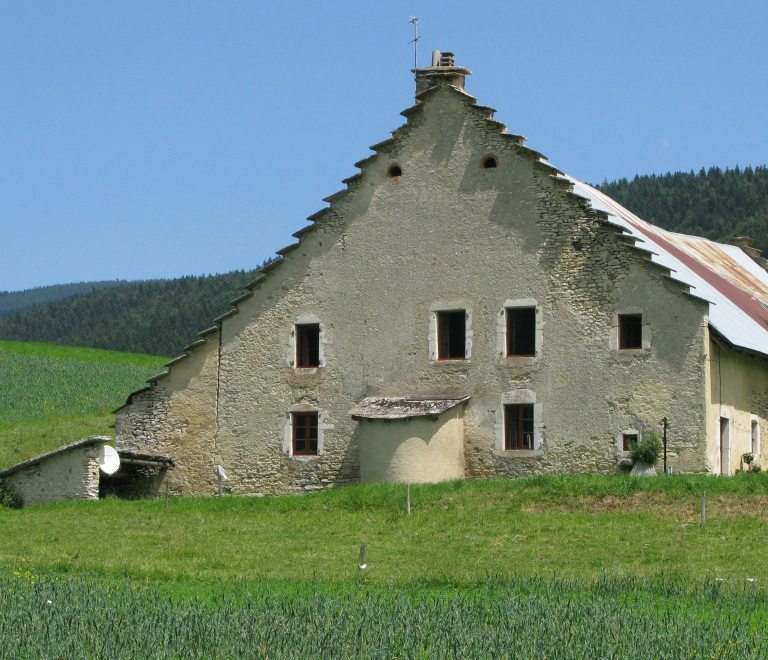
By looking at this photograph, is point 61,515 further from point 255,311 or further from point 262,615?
point 262,615

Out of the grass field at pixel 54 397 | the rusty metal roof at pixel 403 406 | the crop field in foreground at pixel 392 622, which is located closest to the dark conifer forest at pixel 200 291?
the grass field at pixel 54 397

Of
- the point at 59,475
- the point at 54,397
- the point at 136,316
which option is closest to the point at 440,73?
the point at 59,475

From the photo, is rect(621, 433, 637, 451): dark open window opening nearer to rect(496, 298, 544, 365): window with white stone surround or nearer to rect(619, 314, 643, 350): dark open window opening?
rect(619, 314, 643, 350): dark open window opening

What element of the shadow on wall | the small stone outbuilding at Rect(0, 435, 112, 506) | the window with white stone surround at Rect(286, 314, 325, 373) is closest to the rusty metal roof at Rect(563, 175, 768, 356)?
the shadow on wall

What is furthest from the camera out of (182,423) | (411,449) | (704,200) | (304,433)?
(704,200)

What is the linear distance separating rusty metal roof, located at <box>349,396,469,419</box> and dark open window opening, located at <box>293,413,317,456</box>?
1.37 metres

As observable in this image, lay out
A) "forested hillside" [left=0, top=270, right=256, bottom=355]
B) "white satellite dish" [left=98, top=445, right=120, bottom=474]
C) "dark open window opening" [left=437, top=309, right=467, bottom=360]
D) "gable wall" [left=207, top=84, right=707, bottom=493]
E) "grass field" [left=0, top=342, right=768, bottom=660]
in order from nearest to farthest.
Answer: "grass field" [left=0, top=342, right=768, bottom=660] < "gable wall" [left=207, top=84, right=707, bottom=493] < "white satellite dish" [left=98, top=445, right=120, bottom=474] < "dark open window opening" [left=437, top=309, right=467, bottom=360] < "forested hillside" [left=0, top=270, right=256, bottom=355]

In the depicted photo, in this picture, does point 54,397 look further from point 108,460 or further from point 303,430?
point 303,430

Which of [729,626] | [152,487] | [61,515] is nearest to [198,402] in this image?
[152,487]

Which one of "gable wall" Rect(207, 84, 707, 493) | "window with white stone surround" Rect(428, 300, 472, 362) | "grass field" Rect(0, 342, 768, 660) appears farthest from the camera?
"window with white stone surround" Rect(428, 300, 472, 362)

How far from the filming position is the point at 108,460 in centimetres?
2739

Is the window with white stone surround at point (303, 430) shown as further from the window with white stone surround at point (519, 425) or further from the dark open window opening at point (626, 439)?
the dark open window opening at point (626, 439)

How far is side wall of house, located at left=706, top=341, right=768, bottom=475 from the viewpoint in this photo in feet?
85.5

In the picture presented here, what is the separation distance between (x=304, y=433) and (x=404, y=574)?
11.4 metres
